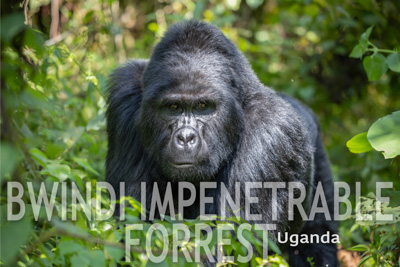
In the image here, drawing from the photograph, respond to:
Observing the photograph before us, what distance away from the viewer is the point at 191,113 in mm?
3824

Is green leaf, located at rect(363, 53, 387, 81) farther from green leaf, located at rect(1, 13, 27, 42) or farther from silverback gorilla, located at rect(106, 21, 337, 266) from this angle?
green leaf, located at rect(1, 13, 27, 42)

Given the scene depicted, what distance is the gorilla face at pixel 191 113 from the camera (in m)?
3.74

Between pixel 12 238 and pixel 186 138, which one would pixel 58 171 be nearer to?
pixel 186 138

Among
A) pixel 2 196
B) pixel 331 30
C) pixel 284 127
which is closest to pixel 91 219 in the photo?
pixel 2 196

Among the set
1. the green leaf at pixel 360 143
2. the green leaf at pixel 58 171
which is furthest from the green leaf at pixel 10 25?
the green leaf at pixel 360 143

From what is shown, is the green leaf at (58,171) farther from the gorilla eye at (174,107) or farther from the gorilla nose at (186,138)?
the gorilla eye at (174,107)

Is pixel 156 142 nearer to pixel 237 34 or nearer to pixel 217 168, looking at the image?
pixel 217 168

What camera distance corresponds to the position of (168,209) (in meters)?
3.90

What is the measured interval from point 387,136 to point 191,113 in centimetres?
143

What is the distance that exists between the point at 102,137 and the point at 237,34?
3.16 metres

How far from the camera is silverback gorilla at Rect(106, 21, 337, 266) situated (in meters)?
3.76

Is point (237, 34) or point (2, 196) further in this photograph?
point (237, 34)

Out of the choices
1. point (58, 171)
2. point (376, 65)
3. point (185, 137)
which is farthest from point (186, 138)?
point (376, 65)

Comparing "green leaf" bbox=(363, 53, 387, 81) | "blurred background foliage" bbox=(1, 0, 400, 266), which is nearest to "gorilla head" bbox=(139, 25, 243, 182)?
"blurred background foliage" bbox=(1, 0, 400, 266)
